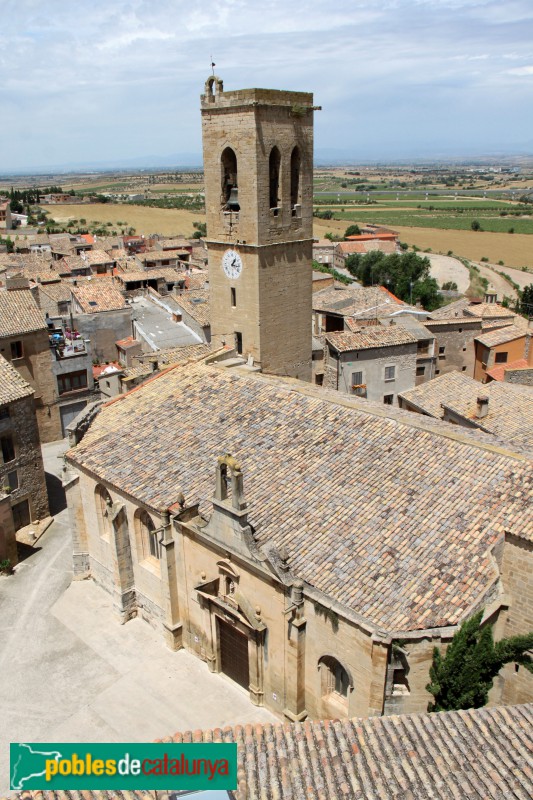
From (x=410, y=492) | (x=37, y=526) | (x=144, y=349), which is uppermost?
(x=410, y=492)

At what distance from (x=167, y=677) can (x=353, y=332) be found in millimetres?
29740

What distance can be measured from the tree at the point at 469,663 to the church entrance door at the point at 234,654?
6.97 m

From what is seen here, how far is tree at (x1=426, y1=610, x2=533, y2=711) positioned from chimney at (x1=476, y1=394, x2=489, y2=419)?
1725cm

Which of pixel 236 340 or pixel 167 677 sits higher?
pixel 236 340

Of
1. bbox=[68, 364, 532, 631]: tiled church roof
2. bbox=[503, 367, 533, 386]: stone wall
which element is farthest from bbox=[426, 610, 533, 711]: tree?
bbox=[503, 367, 533, 386]: stone wall

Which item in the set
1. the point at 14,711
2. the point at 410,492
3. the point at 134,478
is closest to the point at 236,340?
the point at 134,478

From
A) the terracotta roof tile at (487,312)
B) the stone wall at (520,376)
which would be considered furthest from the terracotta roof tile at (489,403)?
the terracotta roof tile at (487,312)

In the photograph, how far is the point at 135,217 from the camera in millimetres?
185375

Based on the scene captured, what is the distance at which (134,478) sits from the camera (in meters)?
22.8

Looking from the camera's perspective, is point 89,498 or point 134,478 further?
point 89,498

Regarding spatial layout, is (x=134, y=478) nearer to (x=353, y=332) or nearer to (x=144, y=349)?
(x=353, y=332)

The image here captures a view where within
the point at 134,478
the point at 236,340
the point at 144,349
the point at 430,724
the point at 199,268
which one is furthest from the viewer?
the point at 199,268

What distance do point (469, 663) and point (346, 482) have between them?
20.0ft

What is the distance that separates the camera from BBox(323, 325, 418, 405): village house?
147 ft
